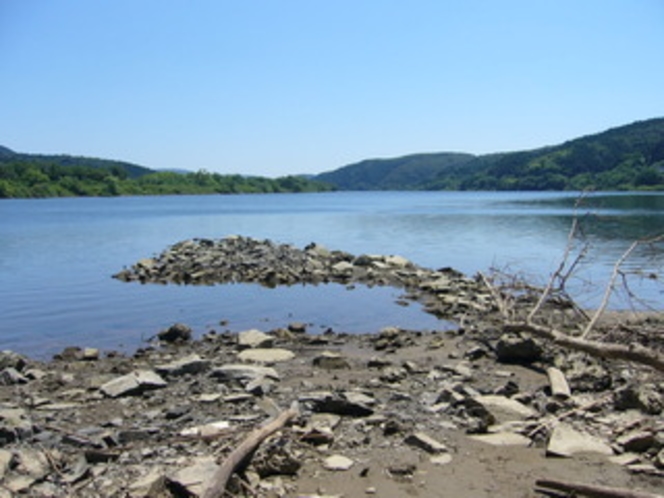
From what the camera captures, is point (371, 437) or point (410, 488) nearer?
point (410, 488)

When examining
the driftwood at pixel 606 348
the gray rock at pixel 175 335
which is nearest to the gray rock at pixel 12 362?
the gray rock at pixel 175 335

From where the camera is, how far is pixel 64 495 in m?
5.98

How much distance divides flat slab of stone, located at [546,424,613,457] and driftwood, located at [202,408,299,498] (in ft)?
10.4

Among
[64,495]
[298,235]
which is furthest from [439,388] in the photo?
[298,235]

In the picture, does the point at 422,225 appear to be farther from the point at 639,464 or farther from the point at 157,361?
the point at 639,464

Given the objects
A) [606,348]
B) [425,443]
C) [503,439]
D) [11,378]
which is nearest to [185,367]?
[11,378]

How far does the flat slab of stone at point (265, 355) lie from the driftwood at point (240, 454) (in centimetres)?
460

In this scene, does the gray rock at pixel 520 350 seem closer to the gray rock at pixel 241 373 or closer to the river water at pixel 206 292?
the river water at pixel 206 292

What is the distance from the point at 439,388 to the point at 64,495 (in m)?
5.84

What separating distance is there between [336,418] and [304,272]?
17.1 meters

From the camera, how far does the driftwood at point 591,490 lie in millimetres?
5539

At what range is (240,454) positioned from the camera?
249 inches

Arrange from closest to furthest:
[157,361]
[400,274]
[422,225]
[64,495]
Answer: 1. [64,495]
2. [157,361]
3. [400,274]
4. [422,225]

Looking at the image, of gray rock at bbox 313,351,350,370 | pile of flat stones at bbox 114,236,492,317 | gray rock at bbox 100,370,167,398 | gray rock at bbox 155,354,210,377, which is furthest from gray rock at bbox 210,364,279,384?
pile of flat stones at bbox 114,236,492,317
